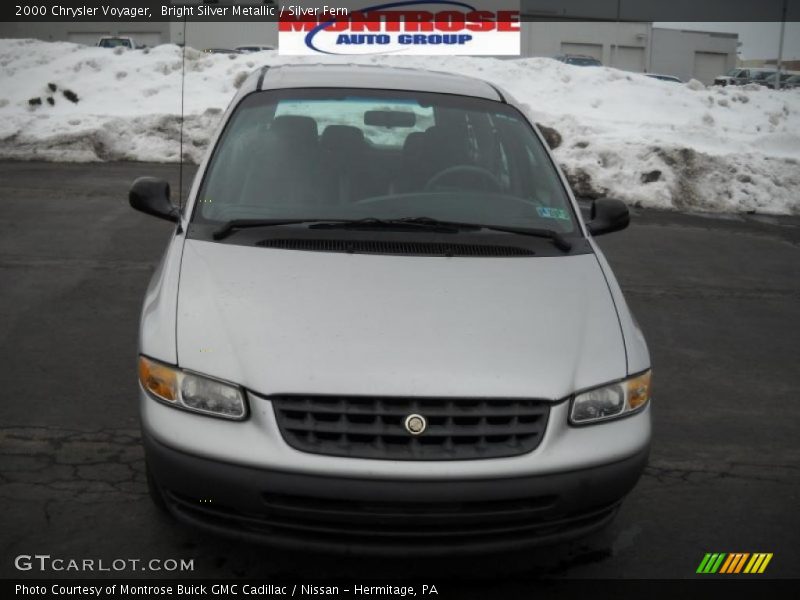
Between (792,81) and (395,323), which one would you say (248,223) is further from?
(792,81)

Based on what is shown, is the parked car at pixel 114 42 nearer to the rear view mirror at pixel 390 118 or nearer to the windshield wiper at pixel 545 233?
the rear view mirror at pixel 390 118

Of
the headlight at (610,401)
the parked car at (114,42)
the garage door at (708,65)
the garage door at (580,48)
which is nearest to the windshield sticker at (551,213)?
the headlight at (610,401)

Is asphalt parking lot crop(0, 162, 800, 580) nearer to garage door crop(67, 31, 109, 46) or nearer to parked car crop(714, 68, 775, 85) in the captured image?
parked car crop(714, 68, 775, 85)

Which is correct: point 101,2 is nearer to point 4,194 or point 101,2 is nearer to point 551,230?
point 4,194

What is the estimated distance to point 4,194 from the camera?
37.0 feet

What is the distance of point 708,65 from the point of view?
2484 inches

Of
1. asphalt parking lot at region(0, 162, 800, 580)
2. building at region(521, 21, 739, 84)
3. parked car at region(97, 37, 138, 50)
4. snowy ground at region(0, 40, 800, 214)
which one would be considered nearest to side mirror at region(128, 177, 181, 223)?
asphalt parking lot at region(0, 162, 800, 580)

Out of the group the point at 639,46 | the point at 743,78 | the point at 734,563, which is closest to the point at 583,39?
the point at 639,46

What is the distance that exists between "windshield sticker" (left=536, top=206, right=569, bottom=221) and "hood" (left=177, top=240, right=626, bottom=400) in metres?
0.42

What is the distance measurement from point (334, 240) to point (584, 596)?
1.68 metres

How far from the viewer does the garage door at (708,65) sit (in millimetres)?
62281

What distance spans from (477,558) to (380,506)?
784 millimetres

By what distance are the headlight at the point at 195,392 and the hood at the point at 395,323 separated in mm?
38

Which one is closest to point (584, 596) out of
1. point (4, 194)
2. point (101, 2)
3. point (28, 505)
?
point (28, 505)
